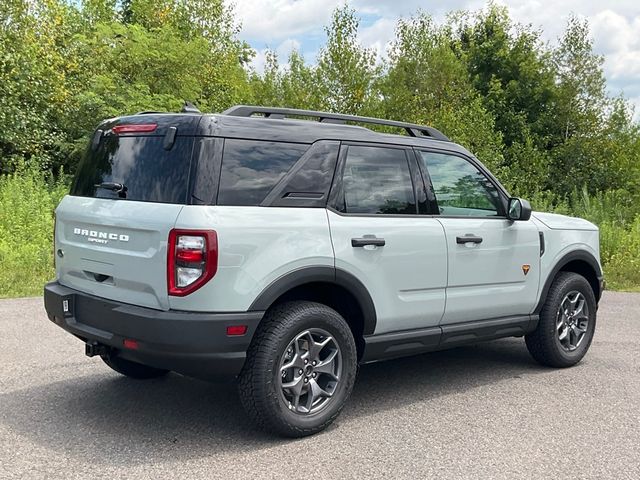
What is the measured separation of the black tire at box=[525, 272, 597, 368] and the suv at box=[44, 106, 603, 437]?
23.6 inches

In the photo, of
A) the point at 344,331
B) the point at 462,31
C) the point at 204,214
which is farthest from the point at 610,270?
the point at 462,31

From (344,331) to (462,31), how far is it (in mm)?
33025

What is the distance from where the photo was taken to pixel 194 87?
2117cm

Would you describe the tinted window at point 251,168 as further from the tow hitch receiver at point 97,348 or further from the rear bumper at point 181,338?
the tow hitch receiver at point 97,348

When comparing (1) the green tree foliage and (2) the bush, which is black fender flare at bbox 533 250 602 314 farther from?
(1) the green tree foliage

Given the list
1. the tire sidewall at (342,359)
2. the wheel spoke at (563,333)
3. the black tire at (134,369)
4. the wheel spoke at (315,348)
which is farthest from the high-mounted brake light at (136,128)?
the wheel spoke at (563,333)

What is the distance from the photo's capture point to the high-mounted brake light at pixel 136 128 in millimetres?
4164

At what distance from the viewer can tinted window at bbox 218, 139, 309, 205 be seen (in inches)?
154

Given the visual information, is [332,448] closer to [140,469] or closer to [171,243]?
[140,469]

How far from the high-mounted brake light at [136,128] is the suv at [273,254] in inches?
0.5

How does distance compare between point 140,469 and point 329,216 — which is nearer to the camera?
point 140,469

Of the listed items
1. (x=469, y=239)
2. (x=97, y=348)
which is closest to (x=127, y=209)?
(x=97, y=348)

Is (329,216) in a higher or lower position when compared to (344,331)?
higher

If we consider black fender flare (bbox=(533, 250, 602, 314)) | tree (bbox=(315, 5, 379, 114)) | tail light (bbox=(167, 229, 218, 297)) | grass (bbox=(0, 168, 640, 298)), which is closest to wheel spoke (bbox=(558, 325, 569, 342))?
black fender flare (bbox=(533, 250, 602, 314))
